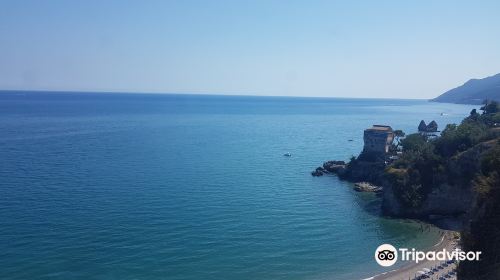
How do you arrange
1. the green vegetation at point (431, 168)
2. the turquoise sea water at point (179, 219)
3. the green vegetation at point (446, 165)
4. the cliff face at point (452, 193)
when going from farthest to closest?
the green vegetation at point (431, 168) < the cliff face at point (452, 193) < the green vegetation at point (446, 165) < the turquoise sea water at point (179, 219)

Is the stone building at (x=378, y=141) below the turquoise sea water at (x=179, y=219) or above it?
above

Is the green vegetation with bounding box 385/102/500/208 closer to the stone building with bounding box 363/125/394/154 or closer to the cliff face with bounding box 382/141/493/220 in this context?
A: the cliff face with bounding box 382/141/493/220

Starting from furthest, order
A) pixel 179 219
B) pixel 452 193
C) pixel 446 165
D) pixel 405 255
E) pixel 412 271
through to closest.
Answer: pixel 446 165
pixel 452 193
pixel 179 219
pixel 405 255
pixel 412 271

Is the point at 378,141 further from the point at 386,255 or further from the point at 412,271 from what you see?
the point at 412,271

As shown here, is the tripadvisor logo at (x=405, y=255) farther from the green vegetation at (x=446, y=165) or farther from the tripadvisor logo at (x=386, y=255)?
the green vegetation at (x=446, y=165)

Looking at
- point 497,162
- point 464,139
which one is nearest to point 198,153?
point 464,139

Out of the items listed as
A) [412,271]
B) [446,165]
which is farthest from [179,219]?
[446,165]

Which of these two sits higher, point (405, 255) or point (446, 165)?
point (446, 165)

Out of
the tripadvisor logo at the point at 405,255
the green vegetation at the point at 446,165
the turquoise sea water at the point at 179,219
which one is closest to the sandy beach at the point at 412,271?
the tripadvisor logo at the point at 405,255

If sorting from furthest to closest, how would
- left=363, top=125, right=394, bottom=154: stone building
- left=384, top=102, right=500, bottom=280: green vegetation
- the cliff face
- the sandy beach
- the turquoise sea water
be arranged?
left=363, top=125, right=394, bottom=154: stone building
the cliff face
left=384, top=102, right=500, bottom=280: green vegetation
the turquoise sea water
the sandy beach

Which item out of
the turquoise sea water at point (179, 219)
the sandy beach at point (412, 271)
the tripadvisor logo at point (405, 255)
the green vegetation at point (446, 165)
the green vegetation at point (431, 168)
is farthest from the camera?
the green vegetation at point (431, 168)

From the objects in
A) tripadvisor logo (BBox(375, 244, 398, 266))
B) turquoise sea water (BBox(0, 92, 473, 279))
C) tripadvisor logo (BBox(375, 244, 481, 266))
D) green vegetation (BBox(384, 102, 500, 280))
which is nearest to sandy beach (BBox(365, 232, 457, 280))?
tripadvisor logo (BBox(375, 244, 481, 266))

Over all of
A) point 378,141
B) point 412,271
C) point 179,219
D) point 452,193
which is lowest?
point 412,271

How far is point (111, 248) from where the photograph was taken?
39750 mm
